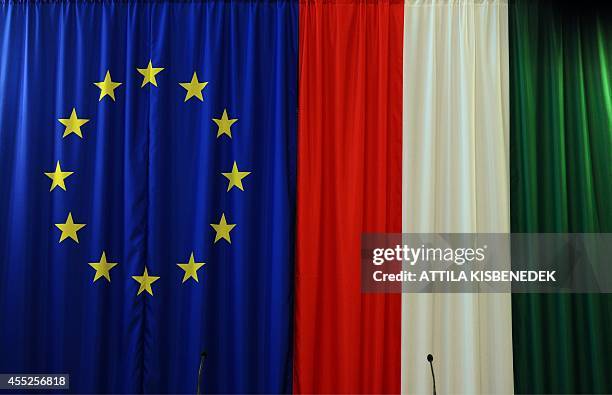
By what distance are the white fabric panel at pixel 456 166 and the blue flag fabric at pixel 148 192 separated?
0.74 m

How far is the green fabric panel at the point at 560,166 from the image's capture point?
296cm

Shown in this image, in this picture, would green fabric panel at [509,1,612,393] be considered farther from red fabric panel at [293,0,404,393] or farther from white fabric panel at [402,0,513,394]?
red fabric panel at [293,0,404,393]

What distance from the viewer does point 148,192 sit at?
3104mm

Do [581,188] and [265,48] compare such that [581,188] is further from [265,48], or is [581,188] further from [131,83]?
[131,83]

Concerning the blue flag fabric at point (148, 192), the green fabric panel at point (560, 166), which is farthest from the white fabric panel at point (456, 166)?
the blue flag fabric at point (148, 192)

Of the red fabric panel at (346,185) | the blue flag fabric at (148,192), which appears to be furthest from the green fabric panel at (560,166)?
the blue flag fabric at (148,192)

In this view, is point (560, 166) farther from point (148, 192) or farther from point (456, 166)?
point (148, 192)

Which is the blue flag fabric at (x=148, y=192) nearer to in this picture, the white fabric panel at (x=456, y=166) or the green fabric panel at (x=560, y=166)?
the white fabric panel at (x=456, y=166)

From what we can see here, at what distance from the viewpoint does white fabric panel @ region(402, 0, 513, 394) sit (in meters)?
2.96

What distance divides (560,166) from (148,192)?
99.0 inches

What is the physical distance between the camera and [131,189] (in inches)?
121

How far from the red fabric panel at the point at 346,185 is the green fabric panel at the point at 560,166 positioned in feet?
2.42

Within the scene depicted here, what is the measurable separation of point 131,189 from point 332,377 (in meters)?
1.66

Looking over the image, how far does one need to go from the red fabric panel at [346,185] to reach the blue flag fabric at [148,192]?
0.12m
